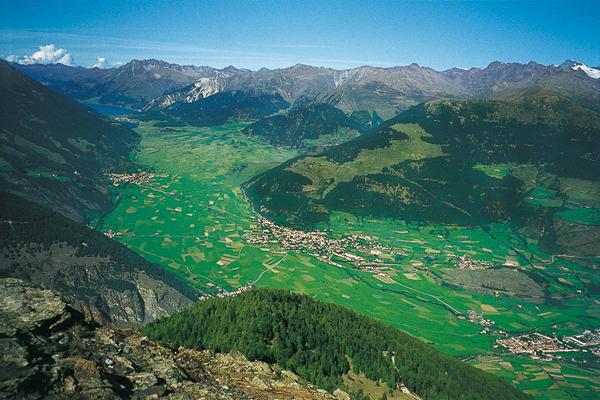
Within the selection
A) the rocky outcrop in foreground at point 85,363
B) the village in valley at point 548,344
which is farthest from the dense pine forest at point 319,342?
the village in valley at point 548,344

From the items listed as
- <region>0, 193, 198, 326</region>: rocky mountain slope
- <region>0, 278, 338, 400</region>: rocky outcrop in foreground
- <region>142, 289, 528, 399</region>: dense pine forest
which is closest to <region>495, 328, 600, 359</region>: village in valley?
<region>142, 289, 528, 399</region>: dense pine forest

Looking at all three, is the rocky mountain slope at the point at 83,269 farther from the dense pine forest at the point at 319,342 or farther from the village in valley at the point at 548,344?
the village in valley at the point at 548,344

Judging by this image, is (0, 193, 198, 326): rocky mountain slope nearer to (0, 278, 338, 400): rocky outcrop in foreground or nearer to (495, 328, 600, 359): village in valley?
(0, 278, 338, 400): rocky outcrop in foreground

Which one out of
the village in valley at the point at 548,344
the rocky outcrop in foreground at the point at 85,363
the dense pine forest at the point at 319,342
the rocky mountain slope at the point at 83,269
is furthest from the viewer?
the rocky mountain slope at the point at 83,269

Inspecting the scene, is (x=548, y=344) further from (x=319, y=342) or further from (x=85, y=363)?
(x=85, y=363)

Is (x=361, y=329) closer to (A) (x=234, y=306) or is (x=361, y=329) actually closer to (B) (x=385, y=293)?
(A) (x=234, y=306)
